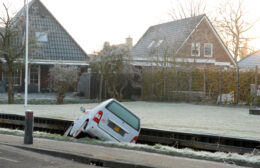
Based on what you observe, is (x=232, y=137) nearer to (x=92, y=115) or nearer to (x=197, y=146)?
(x=197, y=146)

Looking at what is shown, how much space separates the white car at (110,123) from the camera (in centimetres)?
1116

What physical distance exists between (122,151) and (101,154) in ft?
2.24

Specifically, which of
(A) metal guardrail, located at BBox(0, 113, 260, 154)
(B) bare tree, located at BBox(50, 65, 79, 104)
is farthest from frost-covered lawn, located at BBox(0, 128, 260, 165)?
(B) bare tree, located at BBox(50, 65, 79, 104)

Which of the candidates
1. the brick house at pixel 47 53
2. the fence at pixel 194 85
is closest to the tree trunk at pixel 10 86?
the fence at pixel 194 85

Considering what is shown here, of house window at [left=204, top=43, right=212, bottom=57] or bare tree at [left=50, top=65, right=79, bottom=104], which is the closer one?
bare tree at [left=50, top=65, right=79, bottom=104]

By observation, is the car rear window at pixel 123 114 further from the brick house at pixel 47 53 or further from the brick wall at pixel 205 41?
the brick house at pixel 47 53

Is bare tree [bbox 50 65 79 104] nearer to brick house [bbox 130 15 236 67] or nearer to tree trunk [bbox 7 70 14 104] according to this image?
tree trunk [bbox 7 70 14 104]

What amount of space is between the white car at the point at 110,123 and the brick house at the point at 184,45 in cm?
1666

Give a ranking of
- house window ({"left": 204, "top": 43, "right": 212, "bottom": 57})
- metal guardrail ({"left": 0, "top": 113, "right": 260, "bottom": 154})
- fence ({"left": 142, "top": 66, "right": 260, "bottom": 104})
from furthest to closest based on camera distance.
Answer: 1. house window ({"left": 204, "top": 43, "right": 212, "bottom": 57})
2. fence ({"left": 142, "top": 66, "right": 260, "bottom": 104})
3. metal guardrail ({"left": 0, "top": 113, "right": 260, "bottom": 154})

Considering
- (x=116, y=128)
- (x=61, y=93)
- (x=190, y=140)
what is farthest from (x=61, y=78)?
(x=190, y=140)

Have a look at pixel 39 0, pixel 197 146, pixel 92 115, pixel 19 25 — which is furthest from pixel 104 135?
pixel 39 0

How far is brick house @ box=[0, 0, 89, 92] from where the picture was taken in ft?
112

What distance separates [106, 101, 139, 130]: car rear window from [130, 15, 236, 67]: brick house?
54.1 feet

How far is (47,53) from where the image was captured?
3506 cm
